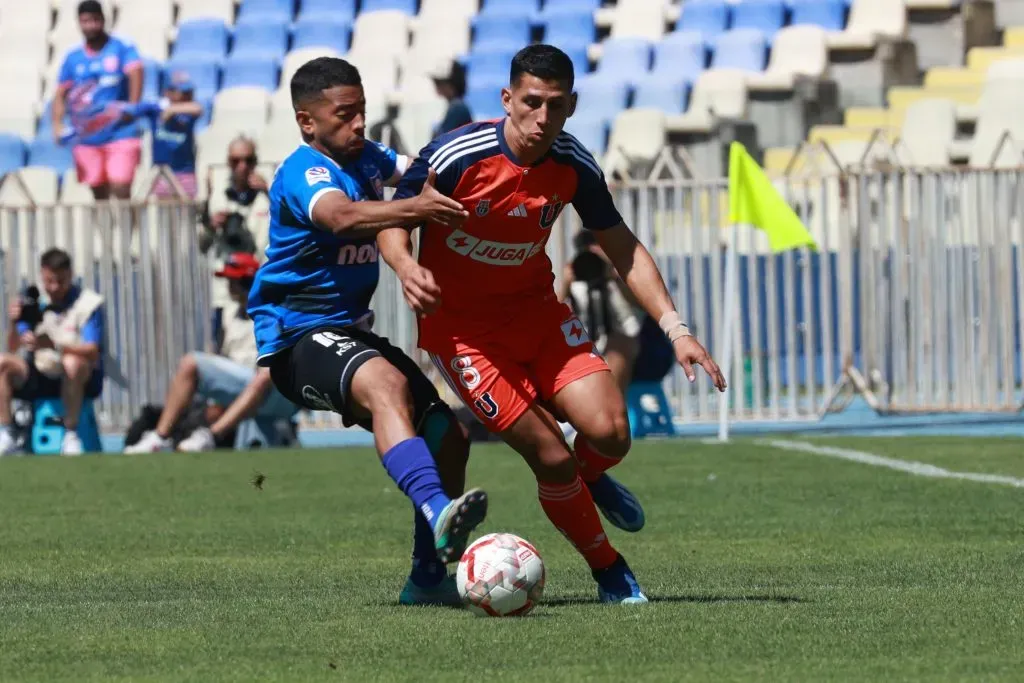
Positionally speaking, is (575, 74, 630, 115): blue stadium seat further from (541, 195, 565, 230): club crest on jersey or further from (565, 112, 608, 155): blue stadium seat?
(541, 195, 565, 230): club crest on jersey

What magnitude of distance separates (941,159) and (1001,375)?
3482 mm

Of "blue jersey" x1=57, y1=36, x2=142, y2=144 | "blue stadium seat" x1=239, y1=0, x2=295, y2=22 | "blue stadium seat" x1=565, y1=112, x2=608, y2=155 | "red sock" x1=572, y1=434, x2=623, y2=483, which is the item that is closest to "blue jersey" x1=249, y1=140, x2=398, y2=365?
"red sock" x1=572, y1=434, x2=623, y2=483

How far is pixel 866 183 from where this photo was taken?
18.4 m

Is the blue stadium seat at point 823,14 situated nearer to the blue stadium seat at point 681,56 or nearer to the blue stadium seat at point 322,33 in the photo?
the blue stadium seat at point 681,56

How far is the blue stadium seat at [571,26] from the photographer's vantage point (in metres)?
25.5

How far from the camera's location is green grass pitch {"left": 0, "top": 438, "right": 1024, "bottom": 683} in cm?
552

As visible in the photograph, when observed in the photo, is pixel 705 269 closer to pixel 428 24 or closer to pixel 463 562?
pixel 428 24

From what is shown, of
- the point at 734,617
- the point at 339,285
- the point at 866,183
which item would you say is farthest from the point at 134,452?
the point at 734,617

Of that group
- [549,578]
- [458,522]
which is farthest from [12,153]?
[458,522]

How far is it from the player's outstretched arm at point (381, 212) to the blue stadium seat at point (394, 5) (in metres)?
20.3

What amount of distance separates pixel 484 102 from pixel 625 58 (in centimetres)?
181

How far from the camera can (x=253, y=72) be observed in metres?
26.7

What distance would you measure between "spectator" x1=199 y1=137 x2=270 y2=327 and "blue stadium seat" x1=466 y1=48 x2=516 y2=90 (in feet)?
27.7

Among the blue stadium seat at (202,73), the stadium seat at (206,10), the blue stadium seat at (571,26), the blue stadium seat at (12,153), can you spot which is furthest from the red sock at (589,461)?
the stadium seat at (206,10)
